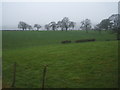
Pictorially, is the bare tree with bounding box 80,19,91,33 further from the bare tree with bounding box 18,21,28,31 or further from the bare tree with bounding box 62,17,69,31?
the bare tree with bounding box 18,21,28,31

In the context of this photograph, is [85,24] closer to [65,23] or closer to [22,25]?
[65,23]

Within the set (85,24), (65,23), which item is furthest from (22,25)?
(85,24)

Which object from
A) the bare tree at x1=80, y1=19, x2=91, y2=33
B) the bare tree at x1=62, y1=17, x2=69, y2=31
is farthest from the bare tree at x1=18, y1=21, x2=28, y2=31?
the bare tree at x1=80, y1=19, x2=91, y2=33

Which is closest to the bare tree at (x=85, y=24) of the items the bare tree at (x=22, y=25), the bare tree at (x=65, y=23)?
the bare tree at (x=65, y=23)

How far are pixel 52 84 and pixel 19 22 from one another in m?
110

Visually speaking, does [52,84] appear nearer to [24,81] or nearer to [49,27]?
[24,81]

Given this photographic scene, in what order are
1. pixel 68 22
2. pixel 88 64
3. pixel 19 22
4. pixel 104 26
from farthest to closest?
pixel 19 22, pixel 68 22, pixel 104 26, pixel 88 64

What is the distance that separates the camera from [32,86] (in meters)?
11.9

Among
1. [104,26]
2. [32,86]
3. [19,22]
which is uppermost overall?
[19,22]

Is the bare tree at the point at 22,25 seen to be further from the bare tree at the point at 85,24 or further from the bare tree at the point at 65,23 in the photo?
the bare tree at the point at 85,24

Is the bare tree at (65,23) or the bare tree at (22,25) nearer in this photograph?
the bare tree at (65,23)

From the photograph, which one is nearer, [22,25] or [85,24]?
[85,24]

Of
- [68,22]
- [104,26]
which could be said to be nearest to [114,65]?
[104,26]

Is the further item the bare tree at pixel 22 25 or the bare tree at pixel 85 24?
the bare tree at pixel 22 25
